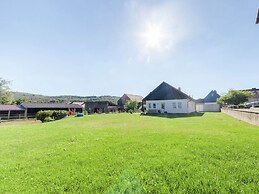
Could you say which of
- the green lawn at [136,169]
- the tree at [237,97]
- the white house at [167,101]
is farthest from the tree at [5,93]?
the tree at [237,97]

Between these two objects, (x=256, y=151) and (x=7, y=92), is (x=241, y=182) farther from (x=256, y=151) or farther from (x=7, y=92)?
(x=7, y=92)

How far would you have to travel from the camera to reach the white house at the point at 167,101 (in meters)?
34.5

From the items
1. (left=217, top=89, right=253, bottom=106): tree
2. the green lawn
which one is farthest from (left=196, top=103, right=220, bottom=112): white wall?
the green lawn

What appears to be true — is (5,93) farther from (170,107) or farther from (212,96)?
(212,96)

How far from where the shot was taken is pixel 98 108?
6931 centimetres

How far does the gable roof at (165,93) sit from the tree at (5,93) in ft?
181

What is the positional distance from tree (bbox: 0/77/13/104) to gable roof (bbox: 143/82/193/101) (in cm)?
5529

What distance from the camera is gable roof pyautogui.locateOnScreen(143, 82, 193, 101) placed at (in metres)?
35.5

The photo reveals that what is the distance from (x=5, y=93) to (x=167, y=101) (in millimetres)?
61831

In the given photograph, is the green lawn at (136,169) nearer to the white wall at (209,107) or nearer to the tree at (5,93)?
the white wall at (209,107)

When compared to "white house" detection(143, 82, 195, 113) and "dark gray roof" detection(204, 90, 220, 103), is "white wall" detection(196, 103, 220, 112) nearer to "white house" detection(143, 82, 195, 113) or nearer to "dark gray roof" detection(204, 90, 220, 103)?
"white house" detection(143, 82, 195, 113)

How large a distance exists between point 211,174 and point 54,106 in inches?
2282

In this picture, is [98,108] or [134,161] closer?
[134,161]

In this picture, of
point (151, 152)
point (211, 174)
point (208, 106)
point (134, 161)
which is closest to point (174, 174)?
point (211, 174)
